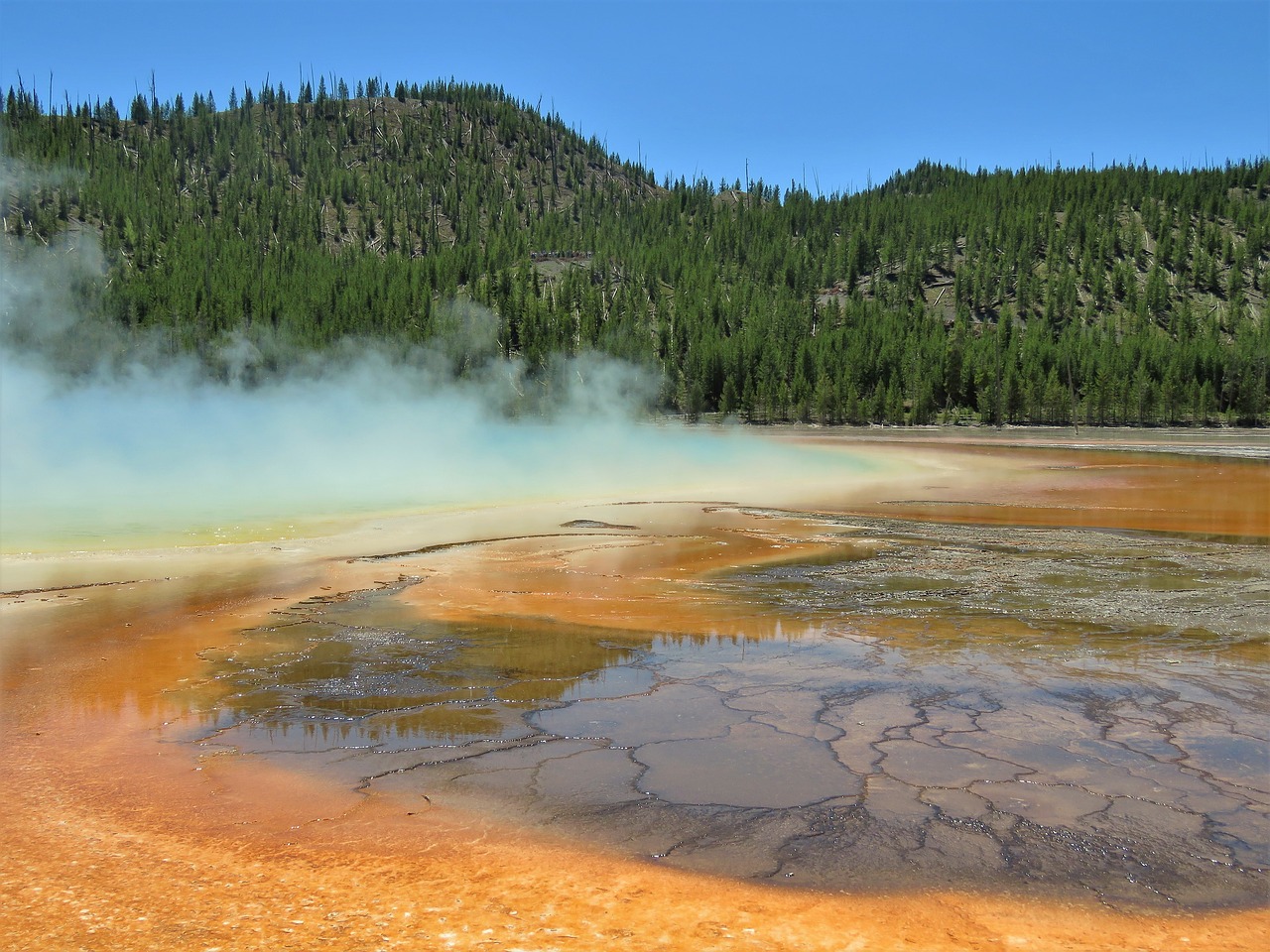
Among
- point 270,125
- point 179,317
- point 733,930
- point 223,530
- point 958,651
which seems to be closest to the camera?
point 733,930

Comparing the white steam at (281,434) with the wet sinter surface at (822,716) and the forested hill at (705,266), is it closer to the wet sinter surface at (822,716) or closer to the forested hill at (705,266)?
the forested hill at (705,266)

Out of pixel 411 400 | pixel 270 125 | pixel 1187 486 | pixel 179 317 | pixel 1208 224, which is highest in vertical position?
pixel 270 125

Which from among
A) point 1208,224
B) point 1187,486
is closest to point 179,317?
point 1187,486

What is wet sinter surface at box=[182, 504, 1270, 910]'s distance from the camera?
5.38m

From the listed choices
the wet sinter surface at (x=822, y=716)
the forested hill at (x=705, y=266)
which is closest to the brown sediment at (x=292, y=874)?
the wet sinter surface at (x=822, y=716)

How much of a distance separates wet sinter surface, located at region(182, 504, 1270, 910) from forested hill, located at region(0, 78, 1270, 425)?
68.0 m

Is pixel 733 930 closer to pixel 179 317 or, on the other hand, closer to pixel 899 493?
pixel 899 493

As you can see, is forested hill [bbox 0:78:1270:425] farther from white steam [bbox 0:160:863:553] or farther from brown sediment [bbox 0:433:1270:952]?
brown sediment [bbox 0:433:1270:952]

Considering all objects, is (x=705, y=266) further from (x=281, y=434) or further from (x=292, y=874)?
(x=292, y=874)

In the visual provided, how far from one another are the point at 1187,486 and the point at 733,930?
94.8 ft

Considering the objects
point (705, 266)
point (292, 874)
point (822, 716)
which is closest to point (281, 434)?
point (822, 716)

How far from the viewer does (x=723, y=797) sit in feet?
19.9

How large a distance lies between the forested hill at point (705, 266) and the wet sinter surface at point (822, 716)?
67980 millimetres

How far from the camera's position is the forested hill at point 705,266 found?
79.8 metres
